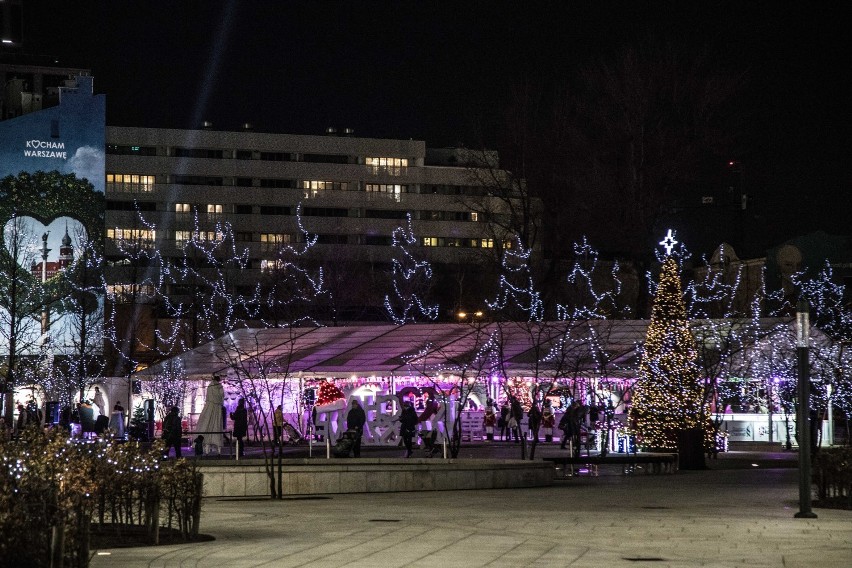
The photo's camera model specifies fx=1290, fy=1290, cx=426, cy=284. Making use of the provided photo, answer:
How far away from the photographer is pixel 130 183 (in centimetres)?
9875

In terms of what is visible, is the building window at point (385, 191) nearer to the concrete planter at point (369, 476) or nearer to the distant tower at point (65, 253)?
the distant tower at point (65, 253)

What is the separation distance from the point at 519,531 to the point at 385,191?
297 feet

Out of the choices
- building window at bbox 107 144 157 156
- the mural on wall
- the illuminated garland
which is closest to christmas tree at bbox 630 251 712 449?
the illuminated garland

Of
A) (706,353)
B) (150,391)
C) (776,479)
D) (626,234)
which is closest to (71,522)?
(776,479)

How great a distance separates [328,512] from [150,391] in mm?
28044

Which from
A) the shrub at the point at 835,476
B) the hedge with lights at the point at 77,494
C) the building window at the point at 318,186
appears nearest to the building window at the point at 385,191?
the building window at the point at 318,186

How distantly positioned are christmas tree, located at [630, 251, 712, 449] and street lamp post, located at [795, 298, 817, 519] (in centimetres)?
1453

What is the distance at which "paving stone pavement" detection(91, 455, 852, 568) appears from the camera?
469 inches

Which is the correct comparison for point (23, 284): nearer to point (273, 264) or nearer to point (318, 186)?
point (273, 264)

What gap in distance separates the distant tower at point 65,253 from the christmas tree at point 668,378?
1792 inches

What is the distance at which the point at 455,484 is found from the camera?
22391mm

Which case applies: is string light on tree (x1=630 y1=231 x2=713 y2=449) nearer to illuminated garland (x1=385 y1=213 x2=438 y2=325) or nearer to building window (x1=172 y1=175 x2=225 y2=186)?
illuminated garland (x1=385 y1=213 x2=438 y2=325)

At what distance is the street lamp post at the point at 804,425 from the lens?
16.0 meters

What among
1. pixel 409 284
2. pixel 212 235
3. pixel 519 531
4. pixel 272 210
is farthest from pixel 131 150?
pixel 519 531
